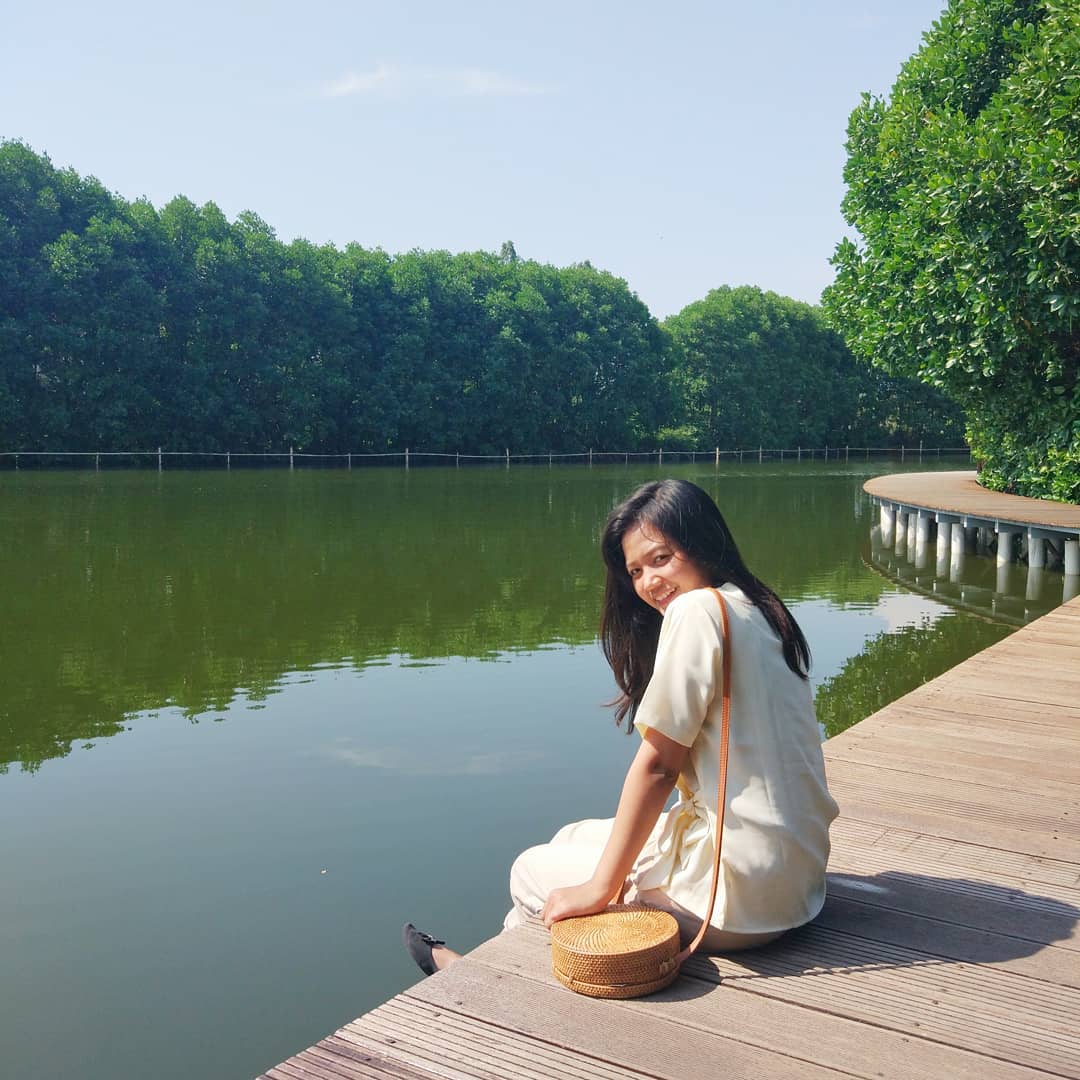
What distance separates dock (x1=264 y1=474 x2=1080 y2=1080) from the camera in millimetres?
2479

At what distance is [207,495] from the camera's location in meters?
29.3

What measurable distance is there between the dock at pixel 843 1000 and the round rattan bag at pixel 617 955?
0.14ft

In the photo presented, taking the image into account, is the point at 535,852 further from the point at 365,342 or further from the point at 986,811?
the point at 365,342

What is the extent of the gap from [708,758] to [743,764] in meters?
0.08

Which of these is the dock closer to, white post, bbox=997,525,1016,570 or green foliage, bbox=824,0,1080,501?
white post, bbox=997,525,1016,570

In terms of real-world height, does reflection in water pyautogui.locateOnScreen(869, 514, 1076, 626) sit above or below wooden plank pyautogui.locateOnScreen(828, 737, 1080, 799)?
below

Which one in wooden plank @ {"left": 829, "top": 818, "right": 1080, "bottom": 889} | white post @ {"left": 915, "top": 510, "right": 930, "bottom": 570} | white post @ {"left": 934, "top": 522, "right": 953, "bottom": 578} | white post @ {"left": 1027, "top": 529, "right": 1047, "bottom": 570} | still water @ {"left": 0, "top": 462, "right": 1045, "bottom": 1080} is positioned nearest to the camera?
wooden plank @ {"left": 829, "top": 818, "right": 1080, "bottom": 889}

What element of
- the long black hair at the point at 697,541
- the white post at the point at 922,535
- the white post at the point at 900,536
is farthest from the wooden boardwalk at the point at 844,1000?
the white post at the point at 900,536

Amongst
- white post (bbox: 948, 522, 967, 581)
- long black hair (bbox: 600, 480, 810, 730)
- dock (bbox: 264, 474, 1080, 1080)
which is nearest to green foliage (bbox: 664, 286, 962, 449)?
white post (bbox: 948, 522, 967, 581)

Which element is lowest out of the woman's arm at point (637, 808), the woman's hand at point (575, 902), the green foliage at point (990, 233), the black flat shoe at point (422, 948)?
the black flat shoe at point (422, 948)

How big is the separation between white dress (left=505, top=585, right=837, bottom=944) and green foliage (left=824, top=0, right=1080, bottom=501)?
1366cm

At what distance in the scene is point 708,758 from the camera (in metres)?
2.81

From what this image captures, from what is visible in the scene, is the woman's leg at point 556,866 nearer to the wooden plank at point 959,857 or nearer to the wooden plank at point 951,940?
the wooden plank at point 951,940

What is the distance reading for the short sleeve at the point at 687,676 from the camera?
2.71m
